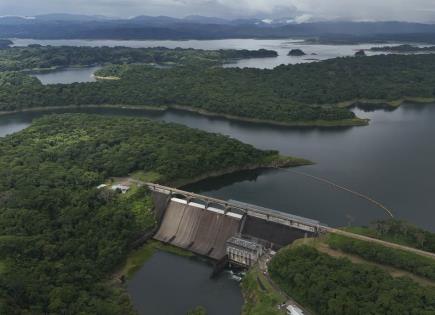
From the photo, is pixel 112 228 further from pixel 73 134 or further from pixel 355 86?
pixel 355 86

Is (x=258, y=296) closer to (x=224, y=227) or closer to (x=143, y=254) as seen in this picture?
(x=224, y=227)

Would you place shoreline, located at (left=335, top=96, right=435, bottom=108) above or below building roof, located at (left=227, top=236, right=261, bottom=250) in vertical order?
above

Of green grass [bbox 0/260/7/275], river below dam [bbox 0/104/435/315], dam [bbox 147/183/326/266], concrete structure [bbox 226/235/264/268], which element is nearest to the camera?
green grass [bbox 0/260/7/275]

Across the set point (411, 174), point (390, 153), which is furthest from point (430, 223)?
point (390, 153)

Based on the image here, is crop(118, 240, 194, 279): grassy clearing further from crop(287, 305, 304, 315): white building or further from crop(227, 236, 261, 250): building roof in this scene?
crop(287, 305, 304, 315): white building

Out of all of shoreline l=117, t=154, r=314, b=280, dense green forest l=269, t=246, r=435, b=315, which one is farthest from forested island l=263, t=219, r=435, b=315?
shoreline l=117, t=154, r=314, b=280

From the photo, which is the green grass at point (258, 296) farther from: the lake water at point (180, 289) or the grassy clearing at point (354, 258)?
the grassy clearing at point (354, 258)
